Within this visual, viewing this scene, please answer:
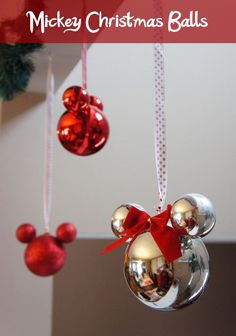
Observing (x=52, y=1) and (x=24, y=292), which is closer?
(x=52, y=1)

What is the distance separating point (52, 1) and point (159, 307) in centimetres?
64

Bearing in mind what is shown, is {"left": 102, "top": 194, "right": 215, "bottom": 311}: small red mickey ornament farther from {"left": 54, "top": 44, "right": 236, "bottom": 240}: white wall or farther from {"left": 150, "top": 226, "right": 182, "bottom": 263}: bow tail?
{"left": 54, "top": 44, "right": 236, "bottom": 240}: white wall

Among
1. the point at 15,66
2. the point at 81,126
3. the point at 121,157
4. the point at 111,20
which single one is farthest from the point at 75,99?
the point at 121,157

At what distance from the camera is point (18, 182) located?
4.27 feet

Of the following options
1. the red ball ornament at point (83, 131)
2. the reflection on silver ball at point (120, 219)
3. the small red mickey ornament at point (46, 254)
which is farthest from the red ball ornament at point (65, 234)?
the reflection on silver ball at point (120, 219)

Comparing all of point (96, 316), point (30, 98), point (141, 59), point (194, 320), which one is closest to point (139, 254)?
point (194, 320)

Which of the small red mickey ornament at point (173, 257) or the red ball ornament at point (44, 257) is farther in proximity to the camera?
the red ball ornament at point (44, 257)

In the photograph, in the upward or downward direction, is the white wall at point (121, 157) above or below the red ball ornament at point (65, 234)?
above

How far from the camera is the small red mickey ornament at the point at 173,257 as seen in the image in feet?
1.57

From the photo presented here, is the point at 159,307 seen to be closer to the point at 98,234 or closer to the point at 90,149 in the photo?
the point at 90,149

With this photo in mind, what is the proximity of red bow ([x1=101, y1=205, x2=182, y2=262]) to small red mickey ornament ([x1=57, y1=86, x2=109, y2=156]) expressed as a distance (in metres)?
0.24

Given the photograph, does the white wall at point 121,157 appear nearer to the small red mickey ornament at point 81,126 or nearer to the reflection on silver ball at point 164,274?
the small red mickey ornament at point 81,126

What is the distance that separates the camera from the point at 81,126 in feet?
2.44

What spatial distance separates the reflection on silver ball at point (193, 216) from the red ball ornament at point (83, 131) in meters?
0.31
